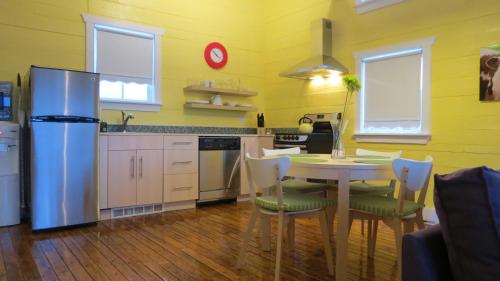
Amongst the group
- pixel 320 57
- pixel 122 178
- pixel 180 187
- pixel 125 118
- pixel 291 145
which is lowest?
pixel 180 187

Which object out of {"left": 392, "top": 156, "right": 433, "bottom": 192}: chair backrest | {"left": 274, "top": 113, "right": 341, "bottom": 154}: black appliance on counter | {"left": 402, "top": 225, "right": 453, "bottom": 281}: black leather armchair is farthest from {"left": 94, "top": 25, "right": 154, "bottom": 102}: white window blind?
{"left": 402, "top": 225, "right": 453, "bottom": 281}: black leather armchair

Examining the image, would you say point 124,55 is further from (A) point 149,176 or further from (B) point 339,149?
(B) point 339,149

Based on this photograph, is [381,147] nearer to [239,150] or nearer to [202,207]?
[239,150]

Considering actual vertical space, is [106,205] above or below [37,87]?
below

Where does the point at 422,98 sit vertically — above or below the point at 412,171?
above

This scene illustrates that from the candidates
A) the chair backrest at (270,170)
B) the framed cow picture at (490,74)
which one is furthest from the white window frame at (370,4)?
the chair backrest at (270,170)

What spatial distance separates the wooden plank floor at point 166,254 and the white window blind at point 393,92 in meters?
1.25

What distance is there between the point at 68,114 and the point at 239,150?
217 cm

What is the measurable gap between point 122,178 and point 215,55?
7.72ft

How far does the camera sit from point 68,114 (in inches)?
131

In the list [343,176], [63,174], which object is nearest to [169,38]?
[63,174]

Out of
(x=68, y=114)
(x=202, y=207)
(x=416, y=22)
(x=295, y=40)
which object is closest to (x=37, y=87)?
(x=68, y=114)

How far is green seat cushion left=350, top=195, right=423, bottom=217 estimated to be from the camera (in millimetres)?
Answer: 2096

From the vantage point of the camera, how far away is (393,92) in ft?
13.1
